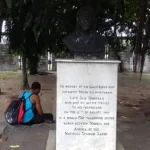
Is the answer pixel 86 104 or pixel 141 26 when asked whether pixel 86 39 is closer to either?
pixel 86 104

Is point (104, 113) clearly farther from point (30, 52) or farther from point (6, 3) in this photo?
point (30, 52)

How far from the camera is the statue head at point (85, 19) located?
228 inches

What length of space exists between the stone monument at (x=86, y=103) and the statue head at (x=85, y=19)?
322 millimetres

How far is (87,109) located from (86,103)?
85 mm

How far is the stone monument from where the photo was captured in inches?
217

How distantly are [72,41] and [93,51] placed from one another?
1.14ft

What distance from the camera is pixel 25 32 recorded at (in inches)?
442

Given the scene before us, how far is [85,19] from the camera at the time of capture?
5.80 meters

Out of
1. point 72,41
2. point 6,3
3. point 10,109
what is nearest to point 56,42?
point 10,109

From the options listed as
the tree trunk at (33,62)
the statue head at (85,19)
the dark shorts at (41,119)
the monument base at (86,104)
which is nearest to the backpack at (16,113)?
the dark shorts at (41,119)

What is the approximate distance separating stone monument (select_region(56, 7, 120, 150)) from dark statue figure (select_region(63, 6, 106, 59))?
1.2 inches

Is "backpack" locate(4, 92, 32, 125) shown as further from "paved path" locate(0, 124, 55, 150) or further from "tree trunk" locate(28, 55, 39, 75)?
"tree trunk" locate(28, 55, 39, 75)

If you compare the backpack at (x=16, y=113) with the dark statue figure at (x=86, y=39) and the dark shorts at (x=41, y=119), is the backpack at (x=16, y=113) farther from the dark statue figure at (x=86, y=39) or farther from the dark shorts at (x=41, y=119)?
the dark statue figure at (x=86, y=39)

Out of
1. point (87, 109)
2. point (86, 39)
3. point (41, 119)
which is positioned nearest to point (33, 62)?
point (41, 119)
